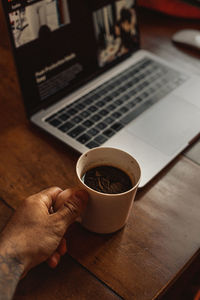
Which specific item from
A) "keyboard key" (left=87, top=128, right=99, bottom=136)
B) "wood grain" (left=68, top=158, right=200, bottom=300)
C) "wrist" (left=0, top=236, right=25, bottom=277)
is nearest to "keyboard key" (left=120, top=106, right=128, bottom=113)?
"keyboard key" (left=87, top=128, right=99, bottom=136)

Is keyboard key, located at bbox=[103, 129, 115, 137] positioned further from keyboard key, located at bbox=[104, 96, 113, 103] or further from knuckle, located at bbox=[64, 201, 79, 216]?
knuckle, located at bbox=[64, 201, 79, 216]

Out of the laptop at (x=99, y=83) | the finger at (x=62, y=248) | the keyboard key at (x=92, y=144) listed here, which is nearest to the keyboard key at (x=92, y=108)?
the laptop at (x=99, y=83)

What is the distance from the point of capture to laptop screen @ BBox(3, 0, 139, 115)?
2.30ft

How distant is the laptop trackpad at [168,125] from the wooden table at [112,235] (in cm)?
3

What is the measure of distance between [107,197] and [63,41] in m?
0.46

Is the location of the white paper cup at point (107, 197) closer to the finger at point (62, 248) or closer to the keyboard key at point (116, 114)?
the finger at point (62, 248)

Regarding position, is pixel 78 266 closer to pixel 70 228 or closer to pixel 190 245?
pixel 70 228

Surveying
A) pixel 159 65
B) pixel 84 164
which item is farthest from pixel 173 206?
pixel 159 65

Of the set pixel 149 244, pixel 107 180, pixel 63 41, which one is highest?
pixel 63 41

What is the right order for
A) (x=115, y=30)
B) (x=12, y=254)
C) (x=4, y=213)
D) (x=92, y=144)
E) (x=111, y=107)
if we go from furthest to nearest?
(x=115, y=30), (x=111, y=107), (x=92, y=144), (x=4, y=213), (x=12, y=254)

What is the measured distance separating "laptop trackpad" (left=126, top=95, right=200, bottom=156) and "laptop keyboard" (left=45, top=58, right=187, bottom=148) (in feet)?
0.09

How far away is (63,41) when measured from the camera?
2.58ft

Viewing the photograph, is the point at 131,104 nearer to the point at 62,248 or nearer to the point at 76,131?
the point at 76,131

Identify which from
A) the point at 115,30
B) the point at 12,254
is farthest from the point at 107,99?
the point at 12,254
